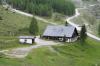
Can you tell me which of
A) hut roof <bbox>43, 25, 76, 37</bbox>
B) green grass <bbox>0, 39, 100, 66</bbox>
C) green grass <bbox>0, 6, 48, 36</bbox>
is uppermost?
hut roof <bbox>43, 25, 76, 37</bbox>

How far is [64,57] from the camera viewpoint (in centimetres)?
8588

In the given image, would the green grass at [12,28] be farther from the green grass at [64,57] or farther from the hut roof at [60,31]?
the hut roof at [60,31]

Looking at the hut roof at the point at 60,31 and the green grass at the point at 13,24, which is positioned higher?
the hut roof at the point at 60,31

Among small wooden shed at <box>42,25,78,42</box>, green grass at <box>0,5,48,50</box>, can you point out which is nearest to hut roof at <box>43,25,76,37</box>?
small wooden shed at <box>42,25,78,42</box>

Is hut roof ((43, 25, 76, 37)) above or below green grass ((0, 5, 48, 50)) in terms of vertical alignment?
above

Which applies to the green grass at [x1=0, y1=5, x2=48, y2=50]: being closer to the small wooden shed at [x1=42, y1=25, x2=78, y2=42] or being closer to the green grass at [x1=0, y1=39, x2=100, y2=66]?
the green grass at [x1=0, y1=39, x2=100, y2=66]

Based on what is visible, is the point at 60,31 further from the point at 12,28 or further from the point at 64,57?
the point at 12,28

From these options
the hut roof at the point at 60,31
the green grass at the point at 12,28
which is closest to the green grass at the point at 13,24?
the green grass at the point at 12,28

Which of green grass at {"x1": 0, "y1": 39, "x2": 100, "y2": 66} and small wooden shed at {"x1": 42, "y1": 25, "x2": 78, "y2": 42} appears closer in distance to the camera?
green grass at {"x1": 0, "y1": 39, "x2": 100, "y2": 66}

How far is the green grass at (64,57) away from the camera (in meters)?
77.8

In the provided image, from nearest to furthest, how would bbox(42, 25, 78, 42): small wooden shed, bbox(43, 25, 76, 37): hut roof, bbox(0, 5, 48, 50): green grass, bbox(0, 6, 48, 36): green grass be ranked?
bbox(0, 5, 48, 50): green grass → bbox(42, 25, 78, 42): small wooden shed → bbox(43, 25, 76, 37): hut roof → bbox(0, 6, 48, 36): green grass

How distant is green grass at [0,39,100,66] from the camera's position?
7778 cm

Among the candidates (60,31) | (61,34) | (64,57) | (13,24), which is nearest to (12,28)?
(13,24)

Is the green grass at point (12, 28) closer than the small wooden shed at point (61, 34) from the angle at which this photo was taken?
Yes
